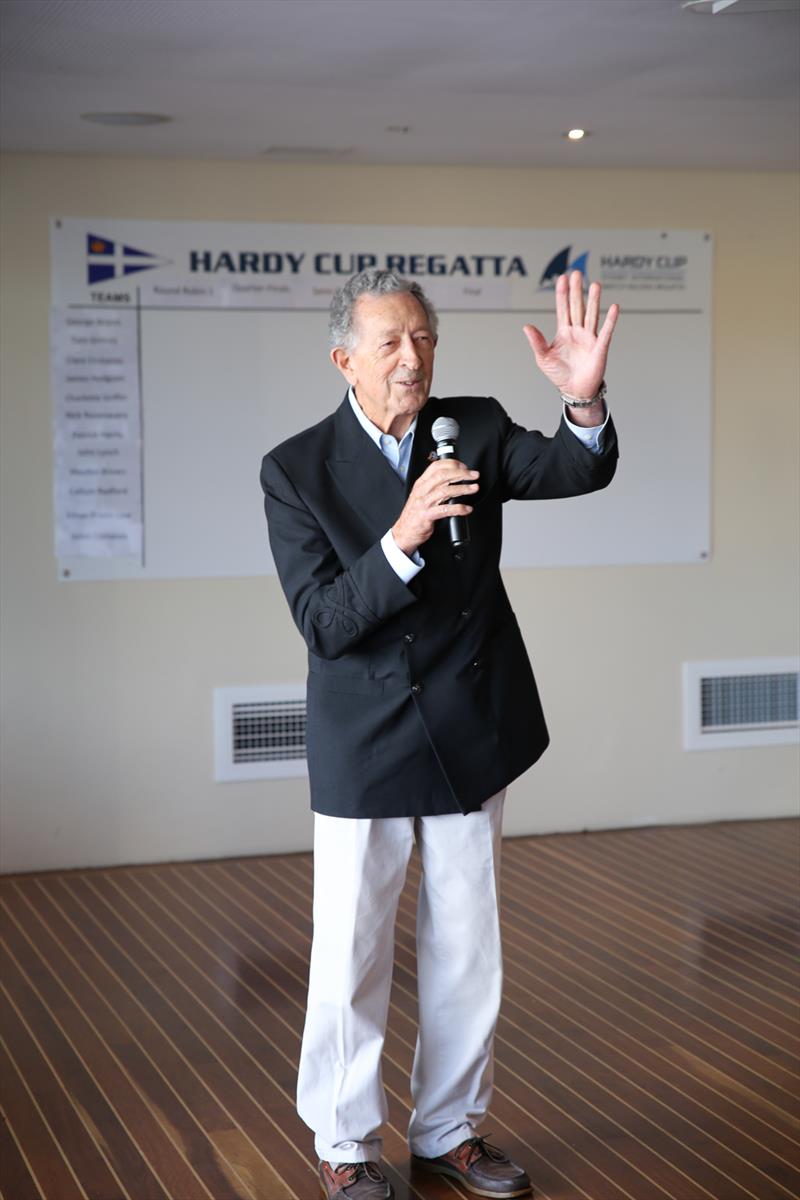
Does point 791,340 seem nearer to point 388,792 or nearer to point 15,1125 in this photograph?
point 388,792

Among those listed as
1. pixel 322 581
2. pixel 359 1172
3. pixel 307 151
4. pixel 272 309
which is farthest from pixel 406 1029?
pixel 307 151

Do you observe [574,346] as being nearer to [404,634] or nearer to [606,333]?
[606,333]

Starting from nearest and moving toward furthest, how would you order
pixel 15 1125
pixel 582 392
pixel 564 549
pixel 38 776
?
pixel 582 392, pixel 15 1125, pixel 38 776, pixel 564 549

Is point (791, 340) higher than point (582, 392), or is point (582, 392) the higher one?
point (791, 340)

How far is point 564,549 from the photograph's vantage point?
612 centimetres

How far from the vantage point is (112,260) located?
5.61m

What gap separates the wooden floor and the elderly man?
0.34 meters

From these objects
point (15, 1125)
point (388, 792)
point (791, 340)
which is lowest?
point (15, 1125)

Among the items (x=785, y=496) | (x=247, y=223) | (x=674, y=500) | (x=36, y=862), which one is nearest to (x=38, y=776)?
(x=36, y=862)

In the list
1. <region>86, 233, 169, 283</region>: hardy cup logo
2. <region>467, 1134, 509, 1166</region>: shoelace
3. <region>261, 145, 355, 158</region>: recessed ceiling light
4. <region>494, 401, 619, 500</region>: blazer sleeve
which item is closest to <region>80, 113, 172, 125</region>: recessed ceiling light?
<region>261, 145, 355, 158</region>: recessed ceiling light

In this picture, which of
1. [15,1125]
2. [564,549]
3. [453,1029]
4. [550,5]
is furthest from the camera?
[564,549]

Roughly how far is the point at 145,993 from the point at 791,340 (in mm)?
3988

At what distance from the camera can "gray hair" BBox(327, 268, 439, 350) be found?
2.76m

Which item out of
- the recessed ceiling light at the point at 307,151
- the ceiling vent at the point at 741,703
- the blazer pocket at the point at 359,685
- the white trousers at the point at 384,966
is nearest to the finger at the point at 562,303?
the blazer pocket at the point at 359,685
